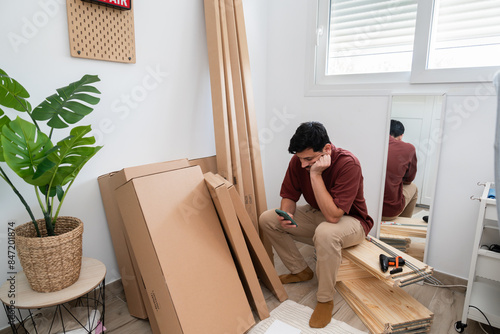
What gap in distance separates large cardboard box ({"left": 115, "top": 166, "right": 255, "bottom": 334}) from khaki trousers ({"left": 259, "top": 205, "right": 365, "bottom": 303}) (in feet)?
1.54

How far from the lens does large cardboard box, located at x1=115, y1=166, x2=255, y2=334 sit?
4.63 ft

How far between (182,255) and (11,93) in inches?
37.4

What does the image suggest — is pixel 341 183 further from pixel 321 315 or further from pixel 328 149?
pixel 321 315

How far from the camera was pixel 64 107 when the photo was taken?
130 centimetres

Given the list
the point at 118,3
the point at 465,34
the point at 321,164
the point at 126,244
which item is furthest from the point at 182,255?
the point at 465,34

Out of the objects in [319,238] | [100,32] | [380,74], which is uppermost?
[100,32]

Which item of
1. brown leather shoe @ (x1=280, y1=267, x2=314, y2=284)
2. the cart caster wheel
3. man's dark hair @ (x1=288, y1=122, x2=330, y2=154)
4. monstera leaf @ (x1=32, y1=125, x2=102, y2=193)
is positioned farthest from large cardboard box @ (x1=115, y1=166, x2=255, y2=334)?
the cart caster wheel

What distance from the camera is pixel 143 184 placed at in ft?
4.87

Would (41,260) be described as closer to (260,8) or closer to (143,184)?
(143,184)

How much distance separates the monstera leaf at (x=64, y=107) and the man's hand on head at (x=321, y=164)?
3.89 feet

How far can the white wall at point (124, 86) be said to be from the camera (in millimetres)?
1428

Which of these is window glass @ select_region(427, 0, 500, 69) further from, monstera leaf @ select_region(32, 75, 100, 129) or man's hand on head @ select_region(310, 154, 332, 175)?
monstera leaf @ select_region(32, 75, 100, 129)

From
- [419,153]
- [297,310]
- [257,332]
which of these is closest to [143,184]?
[257,332]

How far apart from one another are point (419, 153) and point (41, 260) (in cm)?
210
